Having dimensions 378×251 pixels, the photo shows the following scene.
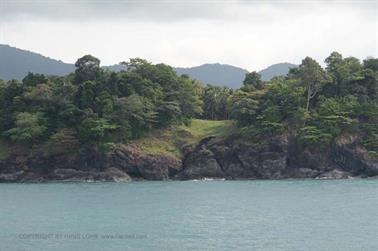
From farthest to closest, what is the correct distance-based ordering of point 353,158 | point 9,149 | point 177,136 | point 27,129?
point 177,136, point 9,149, point 27,129, point 353,158

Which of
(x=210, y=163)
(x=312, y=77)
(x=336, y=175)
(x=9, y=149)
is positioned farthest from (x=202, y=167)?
(x=9, y=149)

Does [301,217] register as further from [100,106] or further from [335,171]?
[100,106]

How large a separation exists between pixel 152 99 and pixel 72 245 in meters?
74.5

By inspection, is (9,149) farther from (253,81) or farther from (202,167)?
(253,81)

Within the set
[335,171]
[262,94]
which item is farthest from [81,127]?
[335,171]

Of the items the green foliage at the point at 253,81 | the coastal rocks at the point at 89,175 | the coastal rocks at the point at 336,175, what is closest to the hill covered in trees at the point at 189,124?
the coastal rocks at the point at 336,175

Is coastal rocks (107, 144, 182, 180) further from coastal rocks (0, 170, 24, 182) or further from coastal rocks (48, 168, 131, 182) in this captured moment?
coastal rocks (0, 170, 24, 182)

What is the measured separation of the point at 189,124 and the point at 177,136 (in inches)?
239

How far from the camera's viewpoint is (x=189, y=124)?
117m

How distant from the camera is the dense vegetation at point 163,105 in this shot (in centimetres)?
10518

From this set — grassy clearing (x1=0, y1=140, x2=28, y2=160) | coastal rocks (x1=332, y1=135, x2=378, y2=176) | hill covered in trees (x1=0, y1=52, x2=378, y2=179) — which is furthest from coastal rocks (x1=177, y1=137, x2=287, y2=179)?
grassy clearing (x1=0, y1=140, x2=28, y2=160)

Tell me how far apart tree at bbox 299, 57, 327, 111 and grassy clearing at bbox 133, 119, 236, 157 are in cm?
1470

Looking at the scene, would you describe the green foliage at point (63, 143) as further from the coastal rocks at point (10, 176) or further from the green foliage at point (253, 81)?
the green foliage at point (253, 81)

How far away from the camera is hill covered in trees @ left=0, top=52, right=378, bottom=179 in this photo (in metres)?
103
